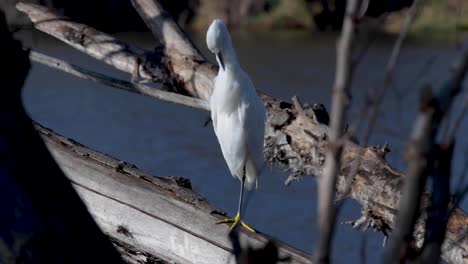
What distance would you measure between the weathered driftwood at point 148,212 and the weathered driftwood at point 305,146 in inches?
18.2

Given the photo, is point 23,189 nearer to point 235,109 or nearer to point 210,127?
point 235,109

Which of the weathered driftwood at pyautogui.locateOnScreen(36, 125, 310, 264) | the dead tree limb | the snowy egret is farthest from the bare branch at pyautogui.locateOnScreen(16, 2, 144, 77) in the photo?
the dead tree limb

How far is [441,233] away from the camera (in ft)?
2.89

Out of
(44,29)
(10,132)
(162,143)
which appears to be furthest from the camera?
(162,143)

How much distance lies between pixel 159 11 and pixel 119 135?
5.34 m

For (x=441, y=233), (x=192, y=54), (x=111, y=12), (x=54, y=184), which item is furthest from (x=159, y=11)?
(x=441, y=233)

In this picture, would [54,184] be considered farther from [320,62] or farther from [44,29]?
[320,62]

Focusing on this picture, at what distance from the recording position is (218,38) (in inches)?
105

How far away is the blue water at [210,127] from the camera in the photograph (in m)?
5.95

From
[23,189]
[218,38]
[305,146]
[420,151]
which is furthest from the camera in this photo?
[305,146]

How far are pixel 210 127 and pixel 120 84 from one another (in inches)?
240

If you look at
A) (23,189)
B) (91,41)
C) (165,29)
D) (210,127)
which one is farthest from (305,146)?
(210,127)

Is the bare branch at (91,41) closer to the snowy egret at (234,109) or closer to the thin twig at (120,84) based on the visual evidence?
the thin twig at (120,84)

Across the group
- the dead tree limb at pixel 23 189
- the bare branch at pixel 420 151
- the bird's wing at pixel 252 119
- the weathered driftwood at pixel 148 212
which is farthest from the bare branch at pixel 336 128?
the bird's wing at pixel 252 119
